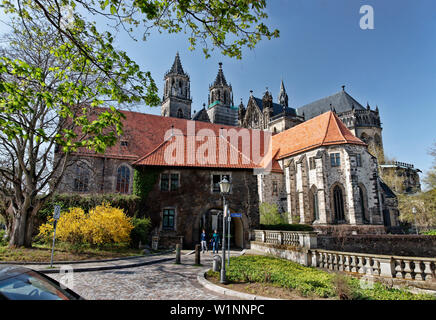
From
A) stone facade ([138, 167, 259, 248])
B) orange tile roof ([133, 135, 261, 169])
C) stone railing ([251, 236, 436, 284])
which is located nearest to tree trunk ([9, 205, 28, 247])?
stone facade ([138, 167, 259, 248])

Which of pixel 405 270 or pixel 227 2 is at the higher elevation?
pixel 227 2

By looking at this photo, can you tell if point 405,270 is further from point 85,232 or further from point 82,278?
point 85,232

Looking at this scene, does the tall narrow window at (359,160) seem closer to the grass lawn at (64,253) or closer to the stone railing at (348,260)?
the stone railing at (348,260)

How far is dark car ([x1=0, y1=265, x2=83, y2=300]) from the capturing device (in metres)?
2.82

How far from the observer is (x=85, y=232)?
13719 mm

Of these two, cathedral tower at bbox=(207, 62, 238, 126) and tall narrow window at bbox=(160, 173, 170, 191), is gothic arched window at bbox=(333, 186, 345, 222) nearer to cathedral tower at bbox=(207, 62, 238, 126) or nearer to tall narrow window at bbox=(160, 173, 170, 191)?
tall narrow window at bbox=(160, 173, 170, 191)

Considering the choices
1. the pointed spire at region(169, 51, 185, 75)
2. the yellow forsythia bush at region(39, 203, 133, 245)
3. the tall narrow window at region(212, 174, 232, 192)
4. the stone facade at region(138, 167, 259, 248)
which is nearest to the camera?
the yellow forsythia bush at region(39, 203, 133, 245)

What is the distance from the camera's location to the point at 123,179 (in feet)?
88.0

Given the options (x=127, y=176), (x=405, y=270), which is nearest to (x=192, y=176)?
(x=127, y=176)

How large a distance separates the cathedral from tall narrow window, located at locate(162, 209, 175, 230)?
0.07 metres

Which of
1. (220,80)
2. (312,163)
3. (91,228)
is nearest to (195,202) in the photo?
(91,228)

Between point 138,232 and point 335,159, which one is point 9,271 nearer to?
point 138,232
